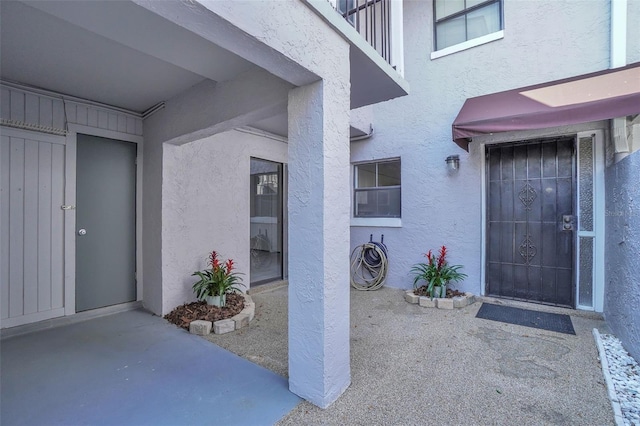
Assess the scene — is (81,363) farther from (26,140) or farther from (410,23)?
(410,23)

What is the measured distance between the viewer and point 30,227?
307cm

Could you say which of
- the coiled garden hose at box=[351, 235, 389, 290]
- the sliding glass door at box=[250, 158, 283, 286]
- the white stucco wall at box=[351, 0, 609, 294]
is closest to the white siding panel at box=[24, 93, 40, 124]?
the sliding glass door at box=[250, 158, 283, 286]

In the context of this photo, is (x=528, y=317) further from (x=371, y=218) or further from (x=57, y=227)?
(x=57, y=227)

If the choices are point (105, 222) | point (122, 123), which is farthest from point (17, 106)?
point (105, 222)

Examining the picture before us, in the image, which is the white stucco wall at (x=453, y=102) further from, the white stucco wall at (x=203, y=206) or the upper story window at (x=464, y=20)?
the white stucco wall at (x=203, y=206)

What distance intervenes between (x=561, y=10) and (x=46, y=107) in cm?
637

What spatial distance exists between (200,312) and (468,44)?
17.3 feet

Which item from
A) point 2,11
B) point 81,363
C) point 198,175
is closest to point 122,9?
point 2,11

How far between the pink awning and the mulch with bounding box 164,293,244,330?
3.55 m

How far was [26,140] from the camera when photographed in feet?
10.0

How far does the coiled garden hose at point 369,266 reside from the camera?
16.0ft

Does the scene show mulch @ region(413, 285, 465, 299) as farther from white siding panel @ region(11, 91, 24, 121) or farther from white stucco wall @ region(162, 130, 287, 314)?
white siding panel @ region(11, 91, 24, 121)

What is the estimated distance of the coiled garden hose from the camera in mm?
4887

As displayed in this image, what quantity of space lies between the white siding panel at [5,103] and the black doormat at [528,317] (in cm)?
575
